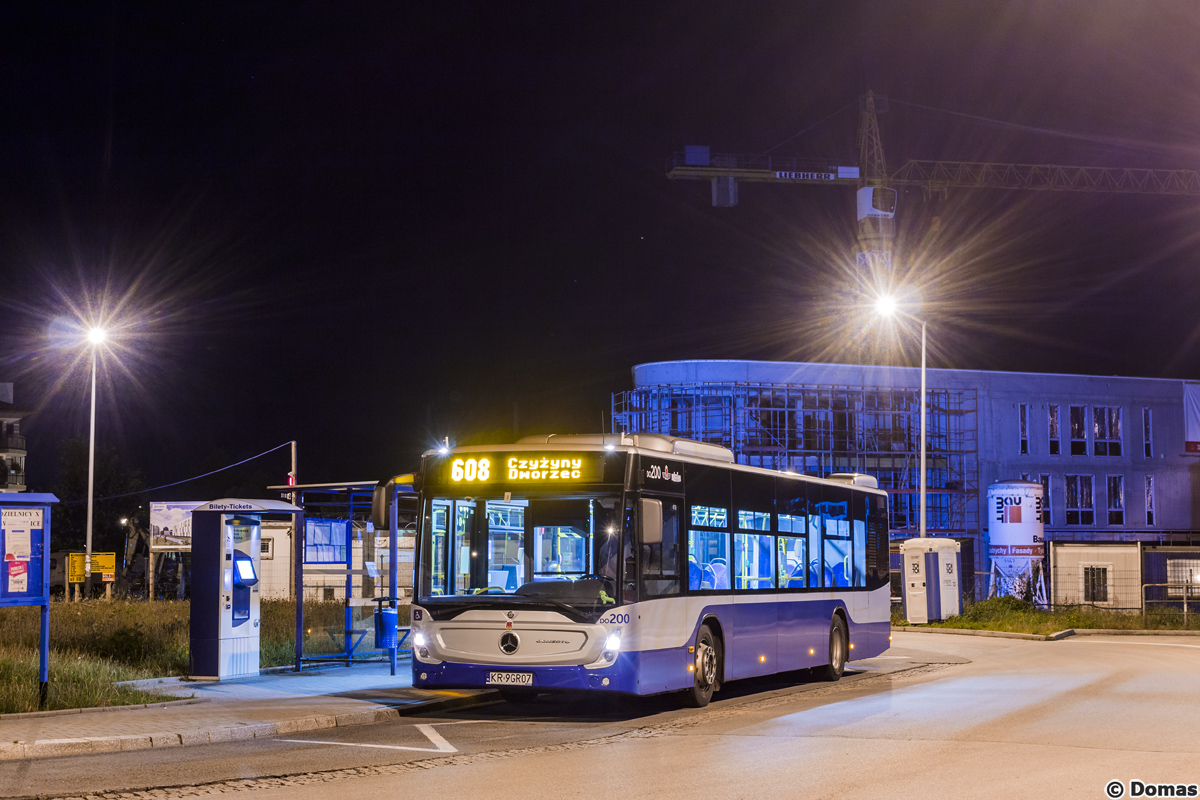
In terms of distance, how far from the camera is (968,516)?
62.5 m

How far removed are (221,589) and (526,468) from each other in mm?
5028

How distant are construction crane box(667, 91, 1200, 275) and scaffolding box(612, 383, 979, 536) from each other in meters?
30.3

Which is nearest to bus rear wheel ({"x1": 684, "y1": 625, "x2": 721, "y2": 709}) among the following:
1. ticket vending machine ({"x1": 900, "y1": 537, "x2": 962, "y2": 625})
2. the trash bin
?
the trash bin

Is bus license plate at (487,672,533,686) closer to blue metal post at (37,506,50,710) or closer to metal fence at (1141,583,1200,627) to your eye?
blue metal post at (37,506,50,710)

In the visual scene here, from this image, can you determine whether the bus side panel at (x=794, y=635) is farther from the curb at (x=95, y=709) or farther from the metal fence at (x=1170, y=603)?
the metal fence at (x=1170, y=603)

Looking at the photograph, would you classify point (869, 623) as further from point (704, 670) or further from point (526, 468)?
point (526, 468)

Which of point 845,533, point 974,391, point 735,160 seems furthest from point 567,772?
point 735,160

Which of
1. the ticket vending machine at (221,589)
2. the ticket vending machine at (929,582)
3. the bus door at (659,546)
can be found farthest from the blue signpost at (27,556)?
the ticket vending machine at (929,582)

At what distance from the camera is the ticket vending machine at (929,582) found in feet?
114

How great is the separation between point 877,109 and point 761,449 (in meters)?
42.0

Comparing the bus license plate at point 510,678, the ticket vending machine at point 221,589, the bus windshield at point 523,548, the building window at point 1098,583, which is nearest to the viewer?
the bus license plate at point 510,678

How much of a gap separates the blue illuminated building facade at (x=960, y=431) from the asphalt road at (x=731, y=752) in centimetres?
4307

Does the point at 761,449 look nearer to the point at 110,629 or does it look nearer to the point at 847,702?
the point at 110,629

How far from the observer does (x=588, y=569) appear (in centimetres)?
1352
